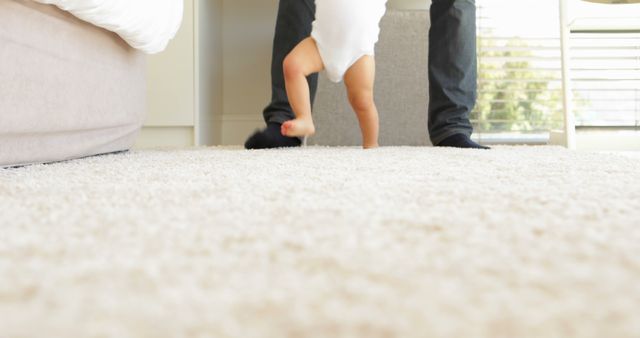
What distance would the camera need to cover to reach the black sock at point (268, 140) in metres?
1.56

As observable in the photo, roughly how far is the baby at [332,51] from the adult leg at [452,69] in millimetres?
265

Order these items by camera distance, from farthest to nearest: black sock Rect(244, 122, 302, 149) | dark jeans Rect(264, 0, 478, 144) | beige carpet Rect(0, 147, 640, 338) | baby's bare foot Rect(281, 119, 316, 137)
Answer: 1. dark jeans Rect(264, 0, 478, 144)
2. black sock Rect(244, 122, 302, 149)
3. baby's bare foot Rect(281, 119, 316, 137)
4. beige carpet Rect(0, 147, 640, 338)

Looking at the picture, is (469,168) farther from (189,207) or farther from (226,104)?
(226,104)

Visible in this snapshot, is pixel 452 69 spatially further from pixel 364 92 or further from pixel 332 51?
pixel 332 51

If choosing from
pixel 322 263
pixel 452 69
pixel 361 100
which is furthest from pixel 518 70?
pixel 322 263

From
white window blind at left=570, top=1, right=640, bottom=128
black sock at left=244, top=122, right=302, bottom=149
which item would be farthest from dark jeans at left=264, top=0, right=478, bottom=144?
white window blind at left=570, top=1, right=640, bottom=128

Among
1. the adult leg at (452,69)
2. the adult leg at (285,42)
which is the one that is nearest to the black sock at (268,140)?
the adult leg at (285,42)

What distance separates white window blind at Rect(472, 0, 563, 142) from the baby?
156cm

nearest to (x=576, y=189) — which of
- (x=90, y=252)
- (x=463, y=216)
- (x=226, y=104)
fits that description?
(x=463, y=216)

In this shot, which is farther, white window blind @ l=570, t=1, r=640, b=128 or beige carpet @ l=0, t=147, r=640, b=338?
white window blind @ l=570, t=1, r=640, b=128

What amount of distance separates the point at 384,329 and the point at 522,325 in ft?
0.17

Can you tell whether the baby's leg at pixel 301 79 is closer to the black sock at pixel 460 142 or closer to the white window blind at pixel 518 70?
the black sock at pixel 460 142

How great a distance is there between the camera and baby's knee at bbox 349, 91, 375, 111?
1581 millimetres

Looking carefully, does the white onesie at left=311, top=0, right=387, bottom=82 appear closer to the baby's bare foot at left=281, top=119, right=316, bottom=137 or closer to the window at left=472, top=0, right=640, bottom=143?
the baby's bare foot at left=281, top=119, right=316, bottom=137
